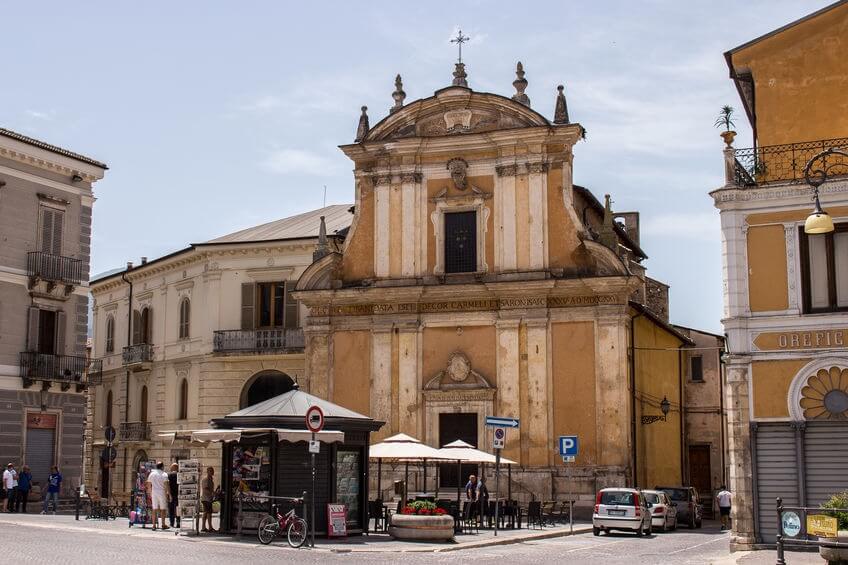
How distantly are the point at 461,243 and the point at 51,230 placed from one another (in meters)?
13.0

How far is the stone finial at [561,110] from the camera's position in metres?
36.3

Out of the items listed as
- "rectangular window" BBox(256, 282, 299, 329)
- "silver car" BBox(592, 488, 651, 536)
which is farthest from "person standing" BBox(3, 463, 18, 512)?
"silver car" BBox(592, 488, 651, 536)

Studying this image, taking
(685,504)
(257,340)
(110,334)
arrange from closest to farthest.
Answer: (685,504)
(257,340)
(110,334)

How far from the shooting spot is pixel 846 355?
22250 millimetres

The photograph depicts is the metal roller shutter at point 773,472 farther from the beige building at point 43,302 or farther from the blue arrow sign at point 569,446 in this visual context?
the beige building at point 43,302

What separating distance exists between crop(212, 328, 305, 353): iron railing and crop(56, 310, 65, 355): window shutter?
7.34 m

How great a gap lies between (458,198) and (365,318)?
16.5 ft

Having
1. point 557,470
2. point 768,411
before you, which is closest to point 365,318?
point 557,470

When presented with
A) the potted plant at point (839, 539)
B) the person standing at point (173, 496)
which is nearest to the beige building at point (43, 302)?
the person standing at point (173, 496)

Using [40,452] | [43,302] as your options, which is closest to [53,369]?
[43,302]

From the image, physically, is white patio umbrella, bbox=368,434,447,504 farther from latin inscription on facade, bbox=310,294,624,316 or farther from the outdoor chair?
latin inscription on facade, bbox=310,294,624,316

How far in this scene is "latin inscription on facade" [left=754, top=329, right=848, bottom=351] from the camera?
883 inches

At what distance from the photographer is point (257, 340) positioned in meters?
41.7

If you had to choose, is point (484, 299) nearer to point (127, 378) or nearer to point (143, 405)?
point (143, 405)
